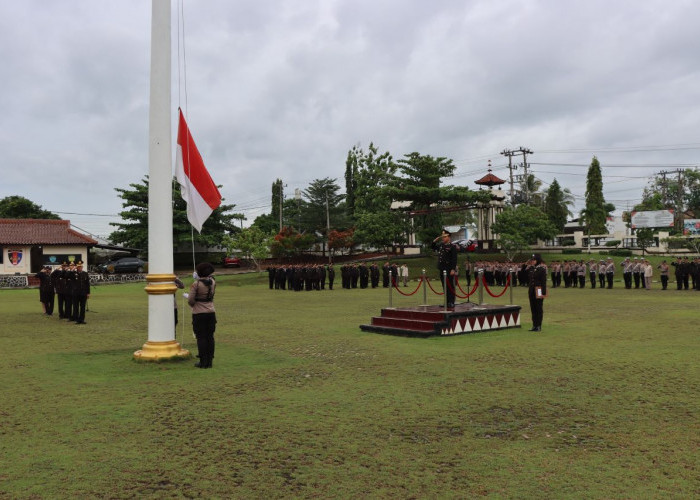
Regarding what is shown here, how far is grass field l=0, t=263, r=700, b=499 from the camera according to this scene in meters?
4.33

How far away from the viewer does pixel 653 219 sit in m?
69.2

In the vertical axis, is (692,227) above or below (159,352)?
above

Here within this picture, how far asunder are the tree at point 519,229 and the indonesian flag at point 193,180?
3912cm

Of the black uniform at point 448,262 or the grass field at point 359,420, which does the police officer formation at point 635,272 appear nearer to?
the black uniform at point 448,262

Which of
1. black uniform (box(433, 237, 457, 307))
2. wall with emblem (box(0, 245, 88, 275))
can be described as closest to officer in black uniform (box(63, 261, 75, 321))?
black uniform (box(433, 237, 457, 307))

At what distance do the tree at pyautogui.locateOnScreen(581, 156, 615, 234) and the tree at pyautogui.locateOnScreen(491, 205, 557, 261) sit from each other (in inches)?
947

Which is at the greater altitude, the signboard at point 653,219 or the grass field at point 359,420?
the signboard at point 653,219

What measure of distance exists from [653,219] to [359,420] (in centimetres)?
7230

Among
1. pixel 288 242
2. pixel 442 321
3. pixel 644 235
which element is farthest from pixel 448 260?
pixel 644 235

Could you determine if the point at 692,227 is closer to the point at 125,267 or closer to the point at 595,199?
the point at 595,199

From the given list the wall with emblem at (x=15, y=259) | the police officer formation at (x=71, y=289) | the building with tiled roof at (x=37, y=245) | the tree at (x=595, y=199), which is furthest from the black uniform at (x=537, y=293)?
the tree at (x=595, y=199)

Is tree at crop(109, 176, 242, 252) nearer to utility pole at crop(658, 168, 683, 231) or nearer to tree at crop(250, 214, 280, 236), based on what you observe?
tree at crop(250, 214, 280, 236)

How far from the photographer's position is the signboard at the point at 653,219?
6844 cm

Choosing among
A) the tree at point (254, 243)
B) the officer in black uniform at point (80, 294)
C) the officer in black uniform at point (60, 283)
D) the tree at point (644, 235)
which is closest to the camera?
the officer in black uniform at point (80, 294)
